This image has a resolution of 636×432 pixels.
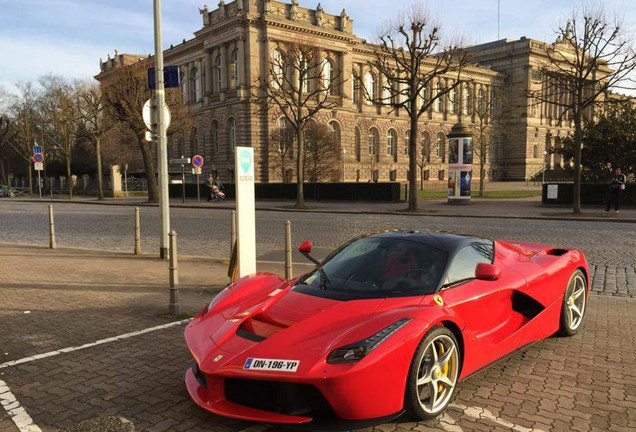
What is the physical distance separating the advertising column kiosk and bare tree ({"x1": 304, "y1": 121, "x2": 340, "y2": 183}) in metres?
16.6

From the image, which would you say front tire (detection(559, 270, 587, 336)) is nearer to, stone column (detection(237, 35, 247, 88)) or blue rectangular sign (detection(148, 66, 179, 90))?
blue rectangular sign (detection(148, 66, 179, 90))

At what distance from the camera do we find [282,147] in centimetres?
5359

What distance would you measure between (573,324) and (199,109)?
73.6m

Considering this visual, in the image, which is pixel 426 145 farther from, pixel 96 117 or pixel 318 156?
pixel 96 117

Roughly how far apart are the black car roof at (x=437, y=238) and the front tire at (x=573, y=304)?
125cm

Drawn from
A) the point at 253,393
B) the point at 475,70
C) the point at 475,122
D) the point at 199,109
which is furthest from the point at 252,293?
the point at 475,122

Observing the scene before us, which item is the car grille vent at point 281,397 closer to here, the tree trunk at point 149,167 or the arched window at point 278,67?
the arched window at point 278,67

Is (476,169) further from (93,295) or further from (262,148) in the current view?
(93,295)

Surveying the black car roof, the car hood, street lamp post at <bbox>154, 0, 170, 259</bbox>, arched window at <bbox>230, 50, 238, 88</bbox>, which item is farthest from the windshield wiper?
arched window at <bbox>230, 50, 238, 88</bbox>

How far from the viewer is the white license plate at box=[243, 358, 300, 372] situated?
9.57 ft

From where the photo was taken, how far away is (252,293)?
4355 millimetres

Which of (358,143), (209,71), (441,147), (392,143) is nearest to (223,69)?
(209,71)

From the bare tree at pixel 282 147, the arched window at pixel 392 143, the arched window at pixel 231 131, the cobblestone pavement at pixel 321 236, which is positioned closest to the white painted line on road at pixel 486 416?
the cobblestone pavement at pixel 321 236

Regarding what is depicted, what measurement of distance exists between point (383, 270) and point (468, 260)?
759 millimetres
